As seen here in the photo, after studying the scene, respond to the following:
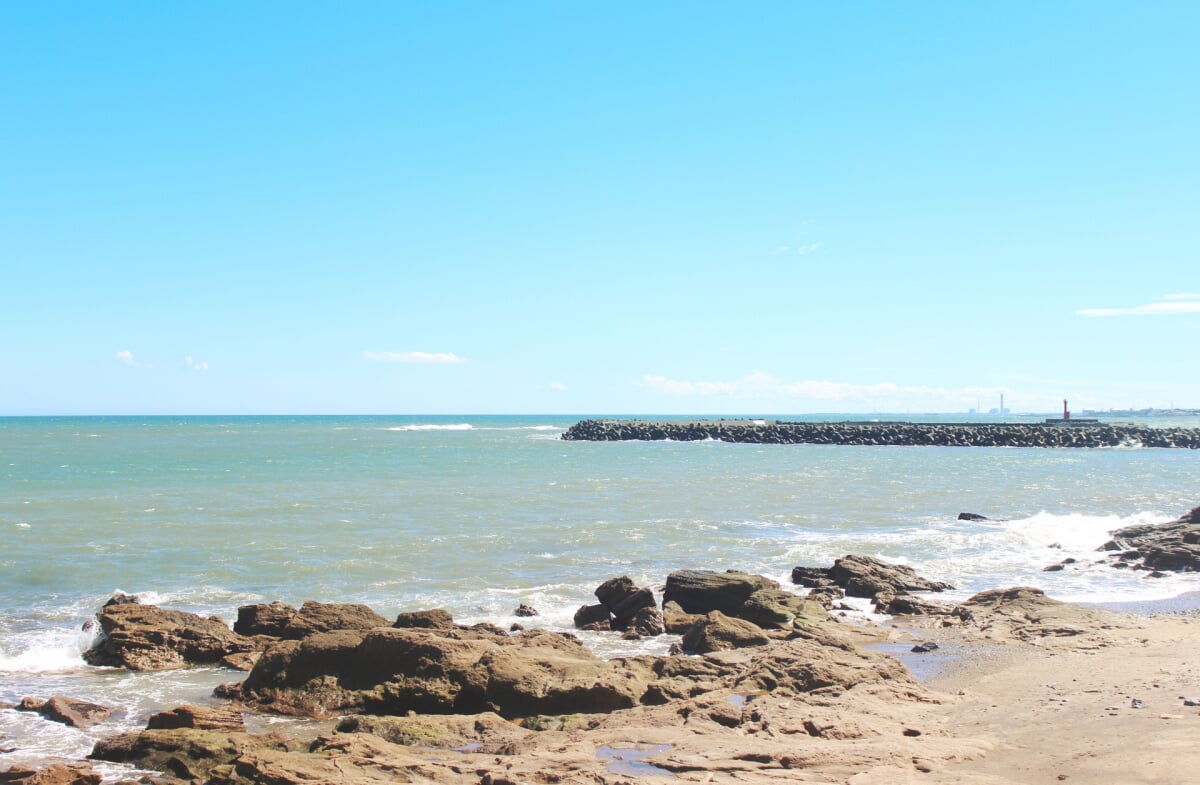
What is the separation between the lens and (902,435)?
3273 inches

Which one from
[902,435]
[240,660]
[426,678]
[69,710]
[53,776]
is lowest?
[240,660]

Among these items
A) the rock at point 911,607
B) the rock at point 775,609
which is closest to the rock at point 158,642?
the rock at point 775,609

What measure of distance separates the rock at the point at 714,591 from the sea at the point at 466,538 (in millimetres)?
1695

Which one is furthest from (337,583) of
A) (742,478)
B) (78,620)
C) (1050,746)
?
(742,478)

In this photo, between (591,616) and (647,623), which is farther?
(591,616)

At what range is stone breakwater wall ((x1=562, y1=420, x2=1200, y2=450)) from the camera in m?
77.0

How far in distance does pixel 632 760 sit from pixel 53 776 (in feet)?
14.9

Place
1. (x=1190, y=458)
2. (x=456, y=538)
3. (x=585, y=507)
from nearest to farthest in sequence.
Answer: (x=456, y=538), (x=585, y=507), (x=1190, y=458)

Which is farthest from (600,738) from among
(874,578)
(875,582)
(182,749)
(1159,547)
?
(1159,547)

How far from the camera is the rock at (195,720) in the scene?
28.8 feet

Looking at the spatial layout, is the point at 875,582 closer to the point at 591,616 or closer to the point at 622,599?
the point at 622,599

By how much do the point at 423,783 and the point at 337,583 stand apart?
35.7 ft

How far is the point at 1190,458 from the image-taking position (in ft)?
196

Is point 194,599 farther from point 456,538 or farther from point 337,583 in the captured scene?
point 456,538
